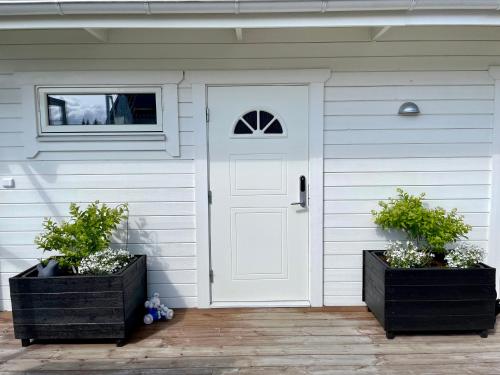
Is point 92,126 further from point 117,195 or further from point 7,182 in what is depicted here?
point 7,182

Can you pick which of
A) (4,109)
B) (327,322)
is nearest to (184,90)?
(4,109)

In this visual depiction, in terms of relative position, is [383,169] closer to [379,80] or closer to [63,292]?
[379,80]

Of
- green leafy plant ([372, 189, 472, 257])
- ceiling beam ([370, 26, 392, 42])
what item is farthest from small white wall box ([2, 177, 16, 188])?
ceiling beam ([370, 26, 392, 42])

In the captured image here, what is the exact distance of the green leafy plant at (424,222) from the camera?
10.3 feet

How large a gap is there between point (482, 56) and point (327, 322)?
238 cm

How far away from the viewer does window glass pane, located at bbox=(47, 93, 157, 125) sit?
11.2 feet


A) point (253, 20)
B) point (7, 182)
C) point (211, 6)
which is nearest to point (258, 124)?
point (253, 20)

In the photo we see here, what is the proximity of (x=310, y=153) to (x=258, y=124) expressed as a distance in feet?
1.56

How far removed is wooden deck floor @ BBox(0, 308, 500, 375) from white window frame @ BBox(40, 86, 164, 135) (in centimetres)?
153

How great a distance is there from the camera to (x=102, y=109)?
3426mm

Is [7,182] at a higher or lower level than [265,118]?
lower

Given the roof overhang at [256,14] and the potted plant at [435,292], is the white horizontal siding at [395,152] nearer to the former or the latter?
the potted plant at [435,292]

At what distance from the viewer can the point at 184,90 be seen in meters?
3.38

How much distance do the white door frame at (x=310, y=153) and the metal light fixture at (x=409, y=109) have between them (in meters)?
0.62
